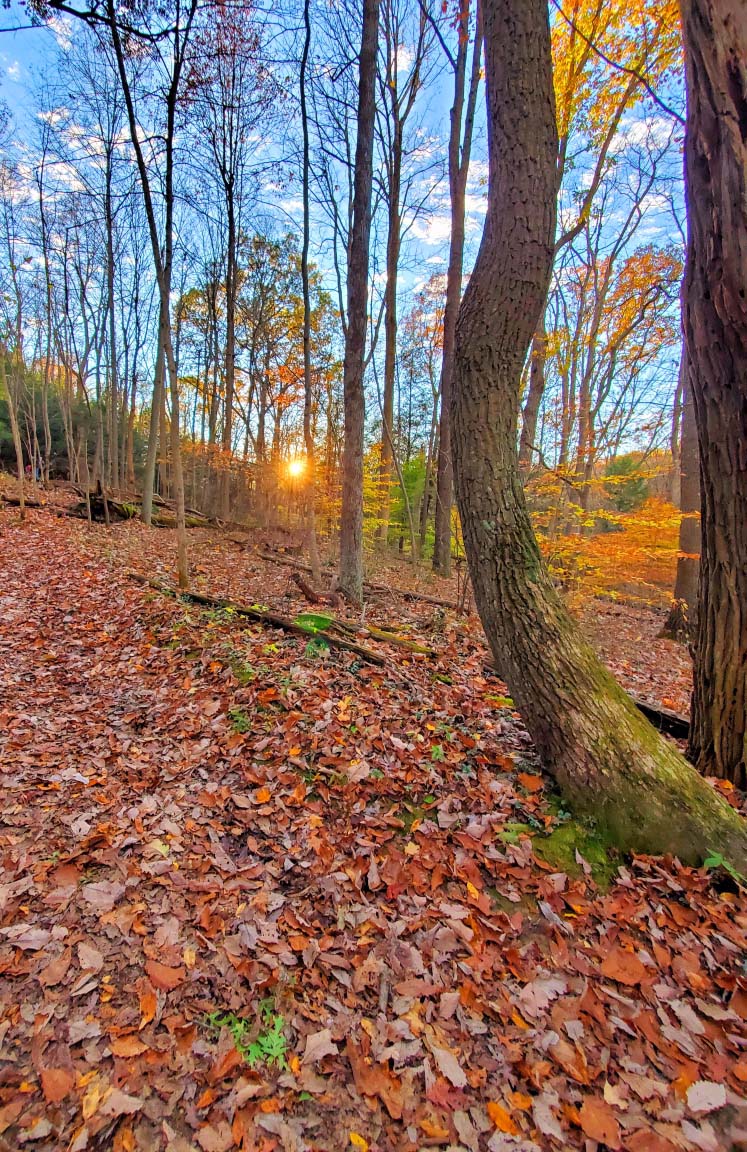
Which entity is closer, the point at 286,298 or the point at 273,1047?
the point at 273,1047

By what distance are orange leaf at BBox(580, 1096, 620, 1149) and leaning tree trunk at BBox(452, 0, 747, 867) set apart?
3.82 ft

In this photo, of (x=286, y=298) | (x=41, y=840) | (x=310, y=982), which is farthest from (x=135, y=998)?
(x=286, y=298)

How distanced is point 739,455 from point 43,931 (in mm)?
4117

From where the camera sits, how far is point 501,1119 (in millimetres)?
1479

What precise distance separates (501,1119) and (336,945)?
0.81 m

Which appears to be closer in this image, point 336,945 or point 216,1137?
point 216,1137

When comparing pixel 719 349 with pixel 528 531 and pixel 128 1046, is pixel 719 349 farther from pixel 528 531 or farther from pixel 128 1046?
pixel 128 1046

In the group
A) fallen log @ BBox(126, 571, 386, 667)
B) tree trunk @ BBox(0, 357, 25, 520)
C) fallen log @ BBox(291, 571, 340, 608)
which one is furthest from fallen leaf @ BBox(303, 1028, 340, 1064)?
tree trunk @ BBox(0, 357, 25, 520)

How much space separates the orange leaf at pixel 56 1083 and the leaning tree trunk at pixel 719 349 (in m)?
3.42

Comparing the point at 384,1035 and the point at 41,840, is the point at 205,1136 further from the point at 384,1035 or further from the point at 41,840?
the point at 41,840

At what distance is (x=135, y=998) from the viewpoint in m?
1.78

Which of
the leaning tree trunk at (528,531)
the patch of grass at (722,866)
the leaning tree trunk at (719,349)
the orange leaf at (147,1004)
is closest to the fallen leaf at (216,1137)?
the orange leaf at (147,1004)

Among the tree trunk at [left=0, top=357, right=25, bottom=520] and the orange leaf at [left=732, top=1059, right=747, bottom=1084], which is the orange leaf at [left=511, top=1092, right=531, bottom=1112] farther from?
the tree trunk at [left=0, top=357, right=25, bottom=520]

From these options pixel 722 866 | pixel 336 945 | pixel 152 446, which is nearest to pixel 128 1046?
pixel 336 945
